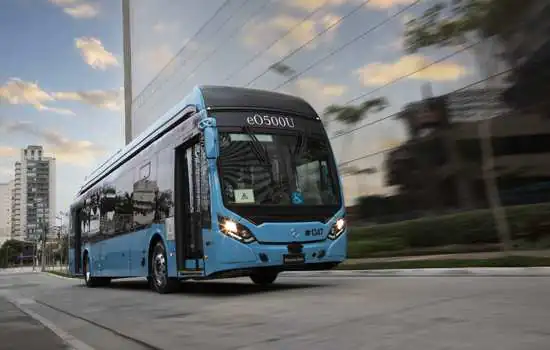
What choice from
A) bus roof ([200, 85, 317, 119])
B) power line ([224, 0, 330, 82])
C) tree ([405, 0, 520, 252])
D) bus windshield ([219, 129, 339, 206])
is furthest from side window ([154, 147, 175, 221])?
power line ([224, 0, 330, 82])

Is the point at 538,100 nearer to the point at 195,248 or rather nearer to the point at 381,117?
the point at 381,117

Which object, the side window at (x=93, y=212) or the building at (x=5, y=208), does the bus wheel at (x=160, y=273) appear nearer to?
the side window at (x=93, y=212)

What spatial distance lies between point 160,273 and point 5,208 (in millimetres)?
110000

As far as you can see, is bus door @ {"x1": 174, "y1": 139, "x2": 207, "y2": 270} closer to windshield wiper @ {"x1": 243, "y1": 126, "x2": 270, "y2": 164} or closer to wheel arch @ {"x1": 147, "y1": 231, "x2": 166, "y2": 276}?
windshield wiper @ {"x1": 243, "y1": 126, "x2": 270, "y2": 164}

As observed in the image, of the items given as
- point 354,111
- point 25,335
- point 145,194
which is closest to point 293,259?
point 25,335

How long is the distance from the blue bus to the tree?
263 inches

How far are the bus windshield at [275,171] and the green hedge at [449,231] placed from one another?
8.86 metres

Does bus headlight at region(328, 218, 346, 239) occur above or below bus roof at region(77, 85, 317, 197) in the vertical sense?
below

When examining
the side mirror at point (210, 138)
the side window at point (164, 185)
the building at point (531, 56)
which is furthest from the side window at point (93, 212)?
the building at point (531, 56)

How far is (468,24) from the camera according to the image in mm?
15555

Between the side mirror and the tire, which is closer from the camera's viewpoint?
the side mirror

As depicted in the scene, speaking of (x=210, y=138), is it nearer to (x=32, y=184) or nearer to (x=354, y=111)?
(x=354, y=111)

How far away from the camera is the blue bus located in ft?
31.2

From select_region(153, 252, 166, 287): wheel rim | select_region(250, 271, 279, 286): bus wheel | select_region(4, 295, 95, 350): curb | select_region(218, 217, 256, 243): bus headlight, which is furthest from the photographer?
select_region(250, 271, 279, 286): bus wheel
